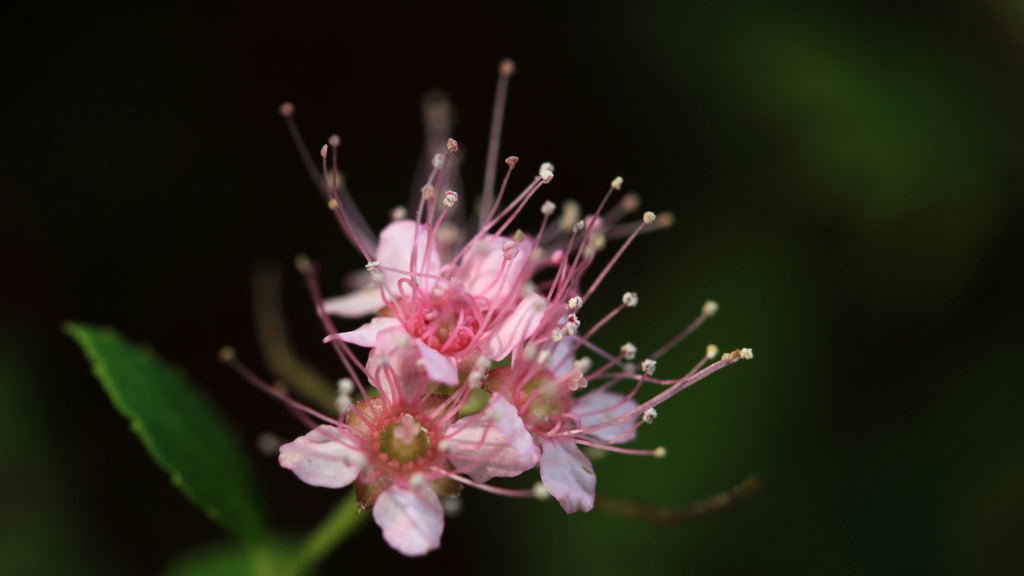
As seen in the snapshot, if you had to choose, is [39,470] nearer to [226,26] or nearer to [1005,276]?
[226,26]

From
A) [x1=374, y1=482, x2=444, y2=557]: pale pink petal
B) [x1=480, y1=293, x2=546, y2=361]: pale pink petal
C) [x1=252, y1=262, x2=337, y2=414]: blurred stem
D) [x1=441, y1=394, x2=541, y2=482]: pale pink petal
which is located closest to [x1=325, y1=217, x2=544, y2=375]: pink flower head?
[x1=480, y1=293, x2=546, y2=361]: pale pink petal

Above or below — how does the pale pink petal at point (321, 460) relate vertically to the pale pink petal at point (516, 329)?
below

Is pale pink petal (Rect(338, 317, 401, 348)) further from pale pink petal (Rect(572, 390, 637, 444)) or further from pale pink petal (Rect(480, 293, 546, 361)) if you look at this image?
pale pink petal (Rect(572, 390, 637, 444))

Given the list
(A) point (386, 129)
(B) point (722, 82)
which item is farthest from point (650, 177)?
(A) point (386, 129)

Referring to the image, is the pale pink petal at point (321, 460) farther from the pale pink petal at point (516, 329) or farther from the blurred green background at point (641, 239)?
the blurred green background at point (641, 239)

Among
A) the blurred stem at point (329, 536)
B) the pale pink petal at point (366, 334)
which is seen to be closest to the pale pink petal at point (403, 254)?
the pale pink petal at point (366, 334)

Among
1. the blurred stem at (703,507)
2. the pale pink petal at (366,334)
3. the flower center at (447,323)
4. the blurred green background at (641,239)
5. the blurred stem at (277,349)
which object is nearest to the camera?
the pale pink petal at (366,334)

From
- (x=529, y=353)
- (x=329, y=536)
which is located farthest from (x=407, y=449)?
(x=329, y=536)
